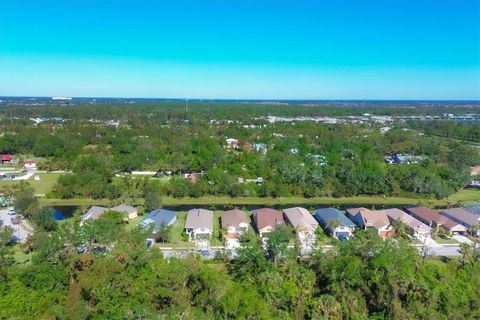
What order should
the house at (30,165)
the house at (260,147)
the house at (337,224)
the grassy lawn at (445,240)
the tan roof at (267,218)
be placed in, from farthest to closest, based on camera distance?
the house at (260,147) → the house at (30,165) → the tan roof at (267,218) → the house at (337,224) → the grassy lawn at (445,240)

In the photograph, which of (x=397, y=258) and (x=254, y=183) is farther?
(x=254, y=183)

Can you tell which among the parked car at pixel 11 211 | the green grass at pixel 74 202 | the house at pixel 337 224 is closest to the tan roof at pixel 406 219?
the house at pixel 337 224

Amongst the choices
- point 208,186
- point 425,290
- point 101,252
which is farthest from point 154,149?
point 425,290

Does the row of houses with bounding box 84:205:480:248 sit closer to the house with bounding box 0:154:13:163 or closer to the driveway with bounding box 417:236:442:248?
the driveway with bounding box 417:236:442:248

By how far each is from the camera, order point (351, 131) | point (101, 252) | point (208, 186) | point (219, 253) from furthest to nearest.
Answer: point (351, 131)
point (208, 186)
point (219, 253)
point (101, 252)

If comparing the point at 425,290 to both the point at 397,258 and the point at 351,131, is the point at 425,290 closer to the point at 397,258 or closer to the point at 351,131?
the point at 397,258

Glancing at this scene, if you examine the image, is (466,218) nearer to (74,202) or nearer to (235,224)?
(235,224)

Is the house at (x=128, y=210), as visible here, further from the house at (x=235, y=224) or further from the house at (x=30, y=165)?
the house at (x=30, y=165)
